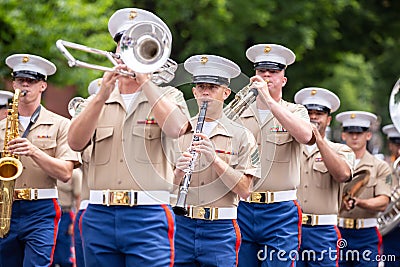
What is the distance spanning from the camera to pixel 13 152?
7.15m

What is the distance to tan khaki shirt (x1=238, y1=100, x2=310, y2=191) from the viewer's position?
286 inches

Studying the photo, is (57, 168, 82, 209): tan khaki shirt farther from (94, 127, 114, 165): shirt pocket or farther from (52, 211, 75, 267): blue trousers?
(94, 127, 114, 165): shirt pocket

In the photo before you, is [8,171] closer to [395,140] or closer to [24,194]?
[24,194]

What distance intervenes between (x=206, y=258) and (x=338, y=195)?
2368 millimetres

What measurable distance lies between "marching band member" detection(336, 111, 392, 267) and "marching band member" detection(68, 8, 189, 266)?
369 centimetres

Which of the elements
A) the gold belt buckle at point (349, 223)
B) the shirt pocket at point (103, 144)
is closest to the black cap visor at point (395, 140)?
the gold belt buckle at point (349, 223)

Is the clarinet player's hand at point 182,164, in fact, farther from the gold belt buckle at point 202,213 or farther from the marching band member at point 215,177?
the gold belt buckle at point 202,213

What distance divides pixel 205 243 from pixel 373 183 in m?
3.51

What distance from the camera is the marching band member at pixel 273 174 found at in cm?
716

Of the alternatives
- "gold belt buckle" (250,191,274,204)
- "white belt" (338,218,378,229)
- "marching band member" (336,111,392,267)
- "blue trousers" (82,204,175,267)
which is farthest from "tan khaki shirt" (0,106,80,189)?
"white belt" (338,218,378,229)

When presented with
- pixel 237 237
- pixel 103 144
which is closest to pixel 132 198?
pixel 103 144

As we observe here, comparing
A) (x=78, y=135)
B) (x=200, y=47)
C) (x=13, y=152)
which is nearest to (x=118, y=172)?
(x=78, y=135)

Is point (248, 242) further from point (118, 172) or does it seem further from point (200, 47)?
point (200, 47)

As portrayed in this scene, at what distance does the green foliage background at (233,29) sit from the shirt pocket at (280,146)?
6.33 m
